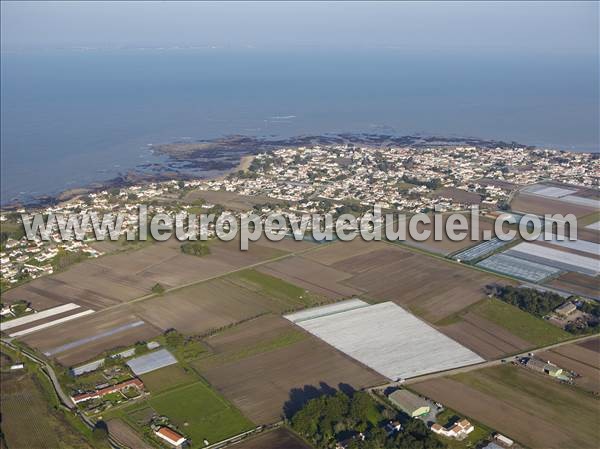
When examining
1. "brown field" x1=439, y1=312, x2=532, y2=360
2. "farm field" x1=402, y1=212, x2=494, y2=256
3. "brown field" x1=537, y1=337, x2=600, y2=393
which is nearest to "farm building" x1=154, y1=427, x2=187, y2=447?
"brown field" x1=439, y1=312, x2=532, y2=360

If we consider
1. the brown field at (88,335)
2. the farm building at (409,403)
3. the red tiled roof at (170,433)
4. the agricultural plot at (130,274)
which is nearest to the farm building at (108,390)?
the brown field at (88,335)

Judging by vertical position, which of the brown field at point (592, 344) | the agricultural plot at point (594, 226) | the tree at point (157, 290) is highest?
the tree at point (157, 290)

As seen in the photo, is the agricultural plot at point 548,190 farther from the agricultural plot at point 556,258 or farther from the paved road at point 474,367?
the paved road at point 474,367

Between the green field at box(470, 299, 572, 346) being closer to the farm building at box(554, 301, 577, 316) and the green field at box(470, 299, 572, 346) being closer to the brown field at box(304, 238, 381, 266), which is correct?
the farm building at box(554, 301, 577, 316)

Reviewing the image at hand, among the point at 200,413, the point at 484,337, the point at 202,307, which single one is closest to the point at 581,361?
the point at 484,337

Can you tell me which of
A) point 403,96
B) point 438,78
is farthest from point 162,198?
point 438,78

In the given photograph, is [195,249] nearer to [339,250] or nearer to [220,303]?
[220,303]
